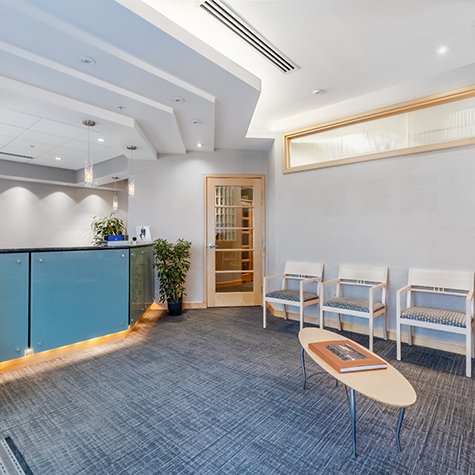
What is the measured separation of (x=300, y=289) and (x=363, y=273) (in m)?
0.83

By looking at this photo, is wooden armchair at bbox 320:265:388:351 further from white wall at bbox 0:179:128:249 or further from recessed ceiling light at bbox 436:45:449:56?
white wall at bbox 0:179:128:249

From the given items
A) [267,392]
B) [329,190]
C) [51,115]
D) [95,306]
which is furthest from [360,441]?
[51,115]

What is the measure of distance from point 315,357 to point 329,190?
277 cm

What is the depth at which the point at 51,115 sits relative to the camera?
130 inches

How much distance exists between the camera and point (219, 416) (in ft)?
6.76

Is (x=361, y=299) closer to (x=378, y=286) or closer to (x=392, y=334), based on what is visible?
(x=378, y=286)

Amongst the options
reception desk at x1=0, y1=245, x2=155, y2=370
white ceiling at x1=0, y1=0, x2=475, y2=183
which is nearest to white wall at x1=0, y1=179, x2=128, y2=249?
white ceiling at x1=0, y1=0, x2=475, y2=183

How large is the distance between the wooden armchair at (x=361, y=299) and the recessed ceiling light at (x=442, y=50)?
2.36 meters

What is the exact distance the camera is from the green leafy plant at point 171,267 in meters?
4.77

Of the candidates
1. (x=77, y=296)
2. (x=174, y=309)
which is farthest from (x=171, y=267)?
(x=77, y=296)

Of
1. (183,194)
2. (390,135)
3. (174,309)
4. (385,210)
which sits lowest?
(174,309)

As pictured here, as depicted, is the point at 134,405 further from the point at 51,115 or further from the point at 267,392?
the point at 51,115

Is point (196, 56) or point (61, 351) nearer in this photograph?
point (196, 56)

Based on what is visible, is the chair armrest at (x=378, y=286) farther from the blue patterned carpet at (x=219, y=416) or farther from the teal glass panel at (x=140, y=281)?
the teal glass panel at (x=140, y=281)
